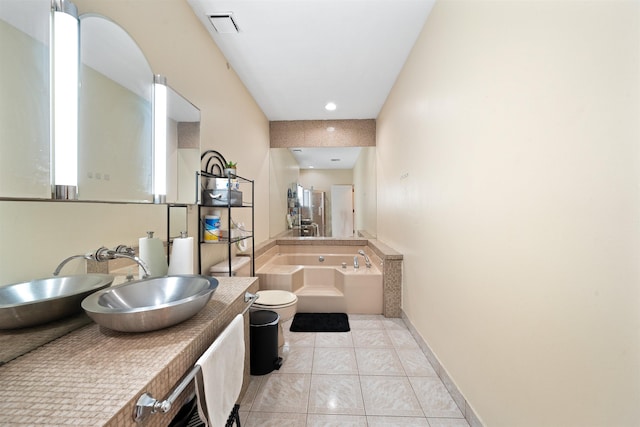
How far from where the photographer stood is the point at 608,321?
0.70 m

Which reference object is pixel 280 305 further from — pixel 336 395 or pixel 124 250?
pixel 124 250

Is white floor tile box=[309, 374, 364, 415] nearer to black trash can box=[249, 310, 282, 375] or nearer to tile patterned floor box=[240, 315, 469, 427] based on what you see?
tile patterned floor box=[240, 315, 469, 427]

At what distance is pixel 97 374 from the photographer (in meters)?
0.68

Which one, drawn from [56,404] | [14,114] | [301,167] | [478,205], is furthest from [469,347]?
[301,167]

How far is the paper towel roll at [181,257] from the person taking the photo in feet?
5.11

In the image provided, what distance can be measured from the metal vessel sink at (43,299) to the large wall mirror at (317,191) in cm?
294

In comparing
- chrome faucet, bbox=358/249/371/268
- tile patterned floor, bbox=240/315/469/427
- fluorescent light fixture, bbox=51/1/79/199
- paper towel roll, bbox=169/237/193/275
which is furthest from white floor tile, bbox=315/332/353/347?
fluorescent light fixture, bbox=51/1/79/199

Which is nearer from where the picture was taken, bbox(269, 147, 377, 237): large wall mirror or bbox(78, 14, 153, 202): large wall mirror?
bbox(78, 14, 153, 202): large wall mirror

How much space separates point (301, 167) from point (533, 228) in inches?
176

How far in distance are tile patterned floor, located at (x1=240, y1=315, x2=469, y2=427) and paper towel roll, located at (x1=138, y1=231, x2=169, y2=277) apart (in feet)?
3.32

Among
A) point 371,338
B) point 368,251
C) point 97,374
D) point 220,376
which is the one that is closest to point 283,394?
point 220,376

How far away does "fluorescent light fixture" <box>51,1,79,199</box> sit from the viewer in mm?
935

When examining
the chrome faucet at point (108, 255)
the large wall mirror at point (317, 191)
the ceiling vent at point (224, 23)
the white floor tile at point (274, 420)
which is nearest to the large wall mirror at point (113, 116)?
the chrome faucet at point (108, 255)

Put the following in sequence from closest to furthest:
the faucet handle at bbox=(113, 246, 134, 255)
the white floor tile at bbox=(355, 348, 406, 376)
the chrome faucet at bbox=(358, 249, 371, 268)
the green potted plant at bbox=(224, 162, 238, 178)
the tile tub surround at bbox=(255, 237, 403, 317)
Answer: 1. the faucet handle at bbox=(113, 246, 134, 255)
2. the white floor tile at bbox=(355, 348, 406, 376)
3. the green potted plant at bbox=(224, 162, 238, 178)
4. the tile tub surround at bbox=(255, 237, 403, 317)
5. the chrome faucet at bbox=(358, 249, 371, 268)
